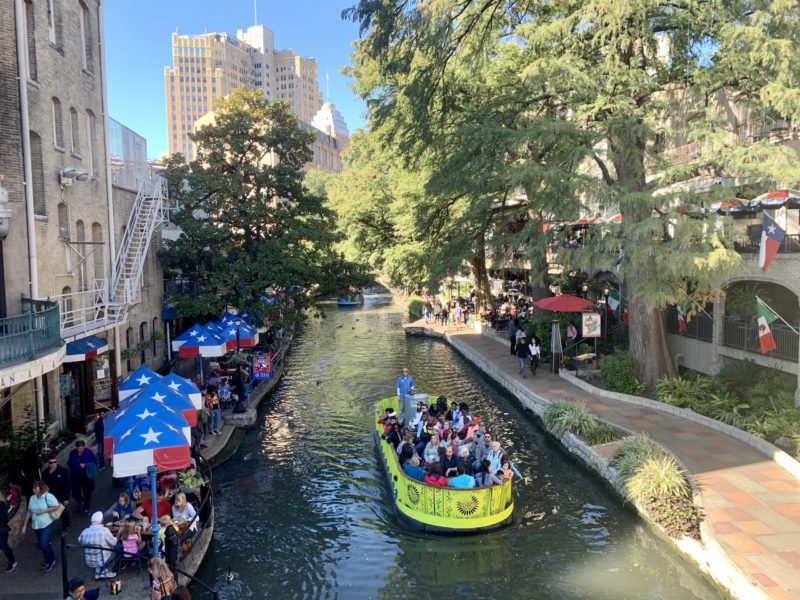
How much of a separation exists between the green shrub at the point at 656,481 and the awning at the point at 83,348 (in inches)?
531

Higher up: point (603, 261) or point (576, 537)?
point (603, 261)

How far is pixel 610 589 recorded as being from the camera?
11.0 meters

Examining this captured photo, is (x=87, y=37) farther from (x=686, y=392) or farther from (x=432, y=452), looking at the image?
(x=686, y=392)

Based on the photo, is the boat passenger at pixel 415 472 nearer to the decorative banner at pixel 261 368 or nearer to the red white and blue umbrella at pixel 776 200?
the red white and blue umbrella at pixel 776 200

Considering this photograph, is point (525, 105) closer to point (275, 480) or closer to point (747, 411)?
point (747, 411)

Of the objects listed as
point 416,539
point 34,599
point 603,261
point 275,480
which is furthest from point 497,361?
point 34,599

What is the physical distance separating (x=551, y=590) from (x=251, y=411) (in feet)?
42.1

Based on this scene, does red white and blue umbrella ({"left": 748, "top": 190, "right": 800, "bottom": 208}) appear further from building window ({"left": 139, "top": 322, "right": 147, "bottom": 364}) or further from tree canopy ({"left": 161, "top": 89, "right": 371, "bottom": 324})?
building window ({"left": 139, "top": 322, "right": 147, "bottom": 364})

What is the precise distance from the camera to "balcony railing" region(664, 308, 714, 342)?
22.8 m

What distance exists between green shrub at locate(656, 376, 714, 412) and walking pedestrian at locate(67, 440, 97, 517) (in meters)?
16.1

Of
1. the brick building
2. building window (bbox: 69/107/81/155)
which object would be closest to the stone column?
the brick building

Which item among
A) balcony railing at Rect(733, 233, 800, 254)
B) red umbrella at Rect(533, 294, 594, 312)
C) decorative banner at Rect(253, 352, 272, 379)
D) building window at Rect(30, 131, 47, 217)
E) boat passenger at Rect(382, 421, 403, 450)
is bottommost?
boat passenger at Rect(382, 421, 403, 450)

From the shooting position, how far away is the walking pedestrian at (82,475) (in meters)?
13.0

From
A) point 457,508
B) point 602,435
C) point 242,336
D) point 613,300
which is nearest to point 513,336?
point 613,300
